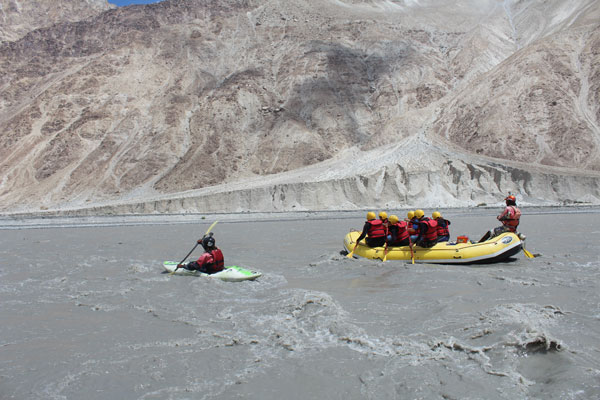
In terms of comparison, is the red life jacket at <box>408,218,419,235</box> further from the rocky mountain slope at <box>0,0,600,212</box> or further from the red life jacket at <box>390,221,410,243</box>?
the rocky mountain slope at <box>0,0,600,212</box>

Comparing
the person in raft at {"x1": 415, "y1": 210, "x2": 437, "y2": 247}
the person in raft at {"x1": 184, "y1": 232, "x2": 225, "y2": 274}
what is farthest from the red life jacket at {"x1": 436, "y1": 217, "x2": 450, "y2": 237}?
the person in raft at {"x1": 184, "y1": 232, "x2": 225, "y2": 274}

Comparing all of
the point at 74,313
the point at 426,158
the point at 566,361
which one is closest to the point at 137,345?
the point at 74,313

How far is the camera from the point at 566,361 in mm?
4816

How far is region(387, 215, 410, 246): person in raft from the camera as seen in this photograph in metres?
12.9

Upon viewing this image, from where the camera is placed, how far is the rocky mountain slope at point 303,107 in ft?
149

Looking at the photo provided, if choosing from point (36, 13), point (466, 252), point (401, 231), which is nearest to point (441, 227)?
point (401, 231)

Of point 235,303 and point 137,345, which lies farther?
point 235,303

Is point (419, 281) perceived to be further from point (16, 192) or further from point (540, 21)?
point (540, 21)

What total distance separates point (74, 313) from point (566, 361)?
705 centimetres

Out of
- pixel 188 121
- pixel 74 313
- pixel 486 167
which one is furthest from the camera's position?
pixel 188 121

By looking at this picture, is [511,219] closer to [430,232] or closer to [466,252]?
[466,252]

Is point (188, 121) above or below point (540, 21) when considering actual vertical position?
below

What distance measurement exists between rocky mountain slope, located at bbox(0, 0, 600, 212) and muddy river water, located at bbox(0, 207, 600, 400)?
3421 cm

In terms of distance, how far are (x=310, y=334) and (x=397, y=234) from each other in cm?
735
